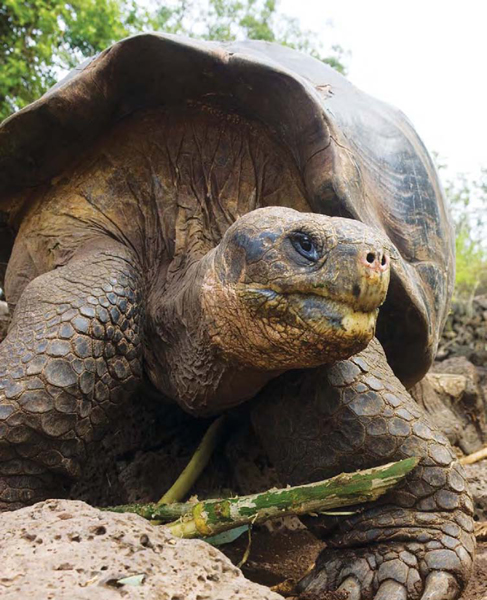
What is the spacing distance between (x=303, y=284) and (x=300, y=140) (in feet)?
2.90

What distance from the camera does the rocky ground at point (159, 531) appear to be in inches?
42.6

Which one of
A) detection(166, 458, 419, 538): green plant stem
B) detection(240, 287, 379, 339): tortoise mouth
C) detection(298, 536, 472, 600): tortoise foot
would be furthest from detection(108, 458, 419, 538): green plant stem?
detection(240, 287, 379, 339): tortoise mouth

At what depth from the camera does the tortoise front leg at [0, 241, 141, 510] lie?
195 cm

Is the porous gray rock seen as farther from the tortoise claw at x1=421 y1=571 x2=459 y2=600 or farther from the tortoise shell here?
the tortoise shell

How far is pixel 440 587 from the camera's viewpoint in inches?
72.4

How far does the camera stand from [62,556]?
1.13m

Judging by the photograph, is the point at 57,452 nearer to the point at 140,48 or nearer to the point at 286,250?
the point at 286,250

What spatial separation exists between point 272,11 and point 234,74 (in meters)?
20.2

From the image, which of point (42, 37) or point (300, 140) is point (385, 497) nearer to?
point (300, 140)

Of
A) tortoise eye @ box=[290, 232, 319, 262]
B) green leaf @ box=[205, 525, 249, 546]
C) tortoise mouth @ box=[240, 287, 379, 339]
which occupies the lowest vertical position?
green leaf @ box=[205, 525, 249, 546]

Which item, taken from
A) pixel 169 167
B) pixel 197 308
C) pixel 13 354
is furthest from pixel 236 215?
pixel 13 354

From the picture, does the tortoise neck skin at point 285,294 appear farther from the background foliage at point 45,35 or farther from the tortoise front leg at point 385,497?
the background foliage at point 45,35

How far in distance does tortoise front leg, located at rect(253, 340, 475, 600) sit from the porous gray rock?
87 centimetres

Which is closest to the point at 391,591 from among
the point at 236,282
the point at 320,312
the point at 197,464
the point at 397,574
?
the point at 397,574
